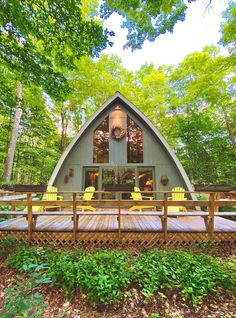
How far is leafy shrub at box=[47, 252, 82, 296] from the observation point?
2.90 meters

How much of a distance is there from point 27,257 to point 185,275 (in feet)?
9.16

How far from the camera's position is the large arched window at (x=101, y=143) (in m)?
8.03

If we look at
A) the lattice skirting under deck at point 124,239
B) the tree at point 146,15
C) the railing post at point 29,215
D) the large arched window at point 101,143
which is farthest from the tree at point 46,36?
the large arched window at point 101,143

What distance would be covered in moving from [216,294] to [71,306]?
2.20 meters

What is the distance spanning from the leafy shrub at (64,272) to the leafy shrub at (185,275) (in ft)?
3.44

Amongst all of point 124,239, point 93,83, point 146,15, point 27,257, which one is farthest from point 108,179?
point 93,83

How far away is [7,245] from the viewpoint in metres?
3.76

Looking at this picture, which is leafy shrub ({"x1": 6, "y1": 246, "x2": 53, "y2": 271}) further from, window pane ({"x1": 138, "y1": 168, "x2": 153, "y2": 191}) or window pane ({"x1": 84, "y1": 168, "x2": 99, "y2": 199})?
window pane ({"x1": 138, "y1": 168, "x2": 153, "y2": 191})

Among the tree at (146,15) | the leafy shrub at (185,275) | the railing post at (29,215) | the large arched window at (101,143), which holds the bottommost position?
the leafy shrub at (185,275)

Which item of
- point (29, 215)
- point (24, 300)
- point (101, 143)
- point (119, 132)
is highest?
point (119, 132)

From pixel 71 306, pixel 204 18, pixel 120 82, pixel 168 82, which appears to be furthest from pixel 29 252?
pixel 168 82

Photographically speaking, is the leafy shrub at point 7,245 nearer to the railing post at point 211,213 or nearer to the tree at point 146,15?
the railing post at point 211,213

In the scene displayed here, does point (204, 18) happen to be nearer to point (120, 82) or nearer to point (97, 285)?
point (97, 285)

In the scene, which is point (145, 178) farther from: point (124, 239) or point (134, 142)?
point (124, 239)
